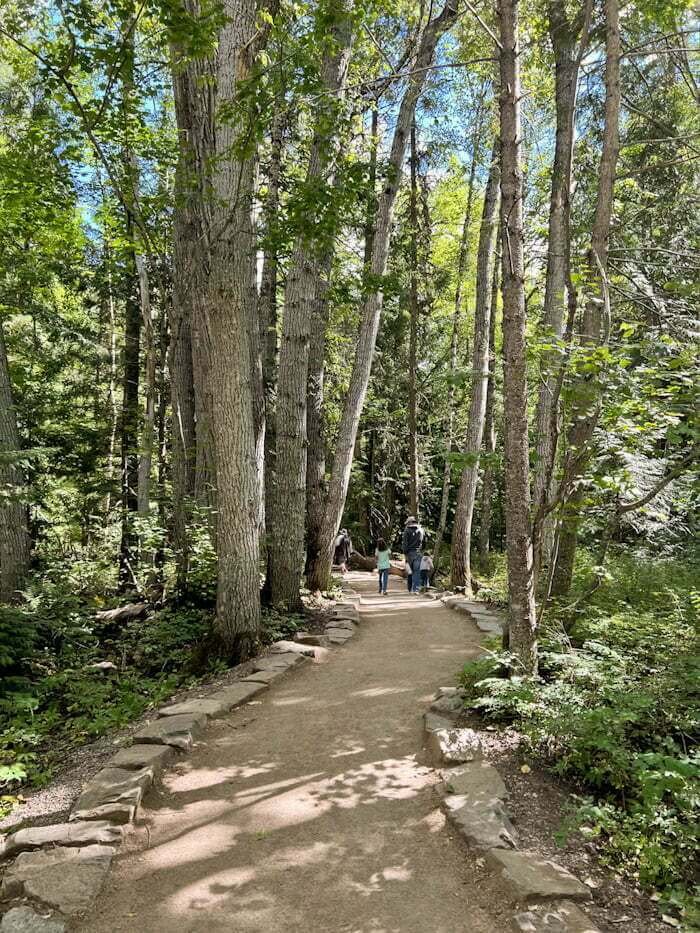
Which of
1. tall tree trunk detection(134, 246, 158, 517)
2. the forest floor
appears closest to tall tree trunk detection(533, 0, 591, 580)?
the forest floor

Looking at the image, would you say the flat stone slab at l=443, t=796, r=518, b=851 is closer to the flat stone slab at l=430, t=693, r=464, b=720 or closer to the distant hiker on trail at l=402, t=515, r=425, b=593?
the flat stone slab at l=430, t=693, r=464, b=720

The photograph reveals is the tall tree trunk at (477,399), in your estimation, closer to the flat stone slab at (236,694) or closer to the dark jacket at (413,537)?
the dark jacket at (413,537)

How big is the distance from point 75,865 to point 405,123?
11695 mm

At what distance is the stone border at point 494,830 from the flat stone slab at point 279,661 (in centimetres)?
203

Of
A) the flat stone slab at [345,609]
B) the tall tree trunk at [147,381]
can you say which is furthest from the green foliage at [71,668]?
the flat stone slab at [345,609]

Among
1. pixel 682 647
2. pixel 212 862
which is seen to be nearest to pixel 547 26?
pixel 682 647

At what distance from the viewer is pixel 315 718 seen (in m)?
5.39

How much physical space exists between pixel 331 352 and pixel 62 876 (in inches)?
579

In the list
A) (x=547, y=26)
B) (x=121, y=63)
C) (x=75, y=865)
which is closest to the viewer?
(x=75, y=865)

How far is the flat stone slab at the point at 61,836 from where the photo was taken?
11.3 feet

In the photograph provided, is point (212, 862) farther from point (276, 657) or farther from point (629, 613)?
point (629, 613)

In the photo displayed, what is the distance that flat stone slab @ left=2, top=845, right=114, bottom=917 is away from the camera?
9.84ft

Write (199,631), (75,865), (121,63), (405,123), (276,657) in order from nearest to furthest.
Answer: (75,865) < (121,63) < (276,657) < (199,631) < (405,123)

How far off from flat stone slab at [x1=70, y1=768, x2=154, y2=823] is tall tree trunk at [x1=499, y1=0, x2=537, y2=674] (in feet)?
10.0
